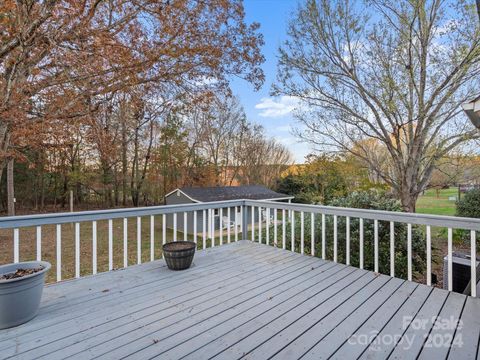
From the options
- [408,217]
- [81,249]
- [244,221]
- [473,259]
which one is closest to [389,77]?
[408,217]

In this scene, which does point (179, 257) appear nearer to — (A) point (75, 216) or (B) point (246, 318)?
(A) point (75, 216)

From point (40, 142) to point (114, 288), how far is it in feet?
14.0

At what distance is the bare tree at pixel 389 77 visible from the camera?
19.4 feet

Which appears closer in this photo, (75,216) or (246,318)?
(246,318)

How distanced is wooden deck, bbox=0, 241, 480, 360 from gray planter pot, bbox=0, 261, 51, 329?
0.24 ft

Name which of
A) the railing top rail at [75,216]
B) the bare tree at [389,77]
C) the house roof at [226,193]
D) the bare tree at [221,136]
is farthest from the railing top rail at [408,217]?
the bare tree at [221,136]

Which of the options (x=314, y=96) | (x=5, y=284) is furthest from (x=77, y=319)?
(x=314, y=96)

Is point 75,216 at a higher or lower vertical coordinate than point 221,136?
lower

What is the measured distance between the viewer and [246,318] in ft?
6.92

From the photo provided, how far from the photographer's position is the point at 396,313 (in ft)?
7.10

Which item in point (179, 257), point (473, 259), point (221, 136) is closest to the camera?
point (473, 259)

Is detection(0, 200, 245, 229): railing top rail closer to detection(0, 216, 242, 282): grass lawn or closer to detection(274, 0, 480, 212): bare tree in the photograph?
detection(0, 216, 242, 282): grass lawn

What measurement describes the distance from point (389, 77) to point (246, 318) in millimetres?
6572

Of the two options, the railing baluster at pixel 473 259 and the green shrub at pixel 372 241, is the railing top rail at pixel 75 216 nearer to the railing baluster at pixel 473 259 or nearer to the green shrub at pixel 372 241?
the green shrub at pixel 372 241
